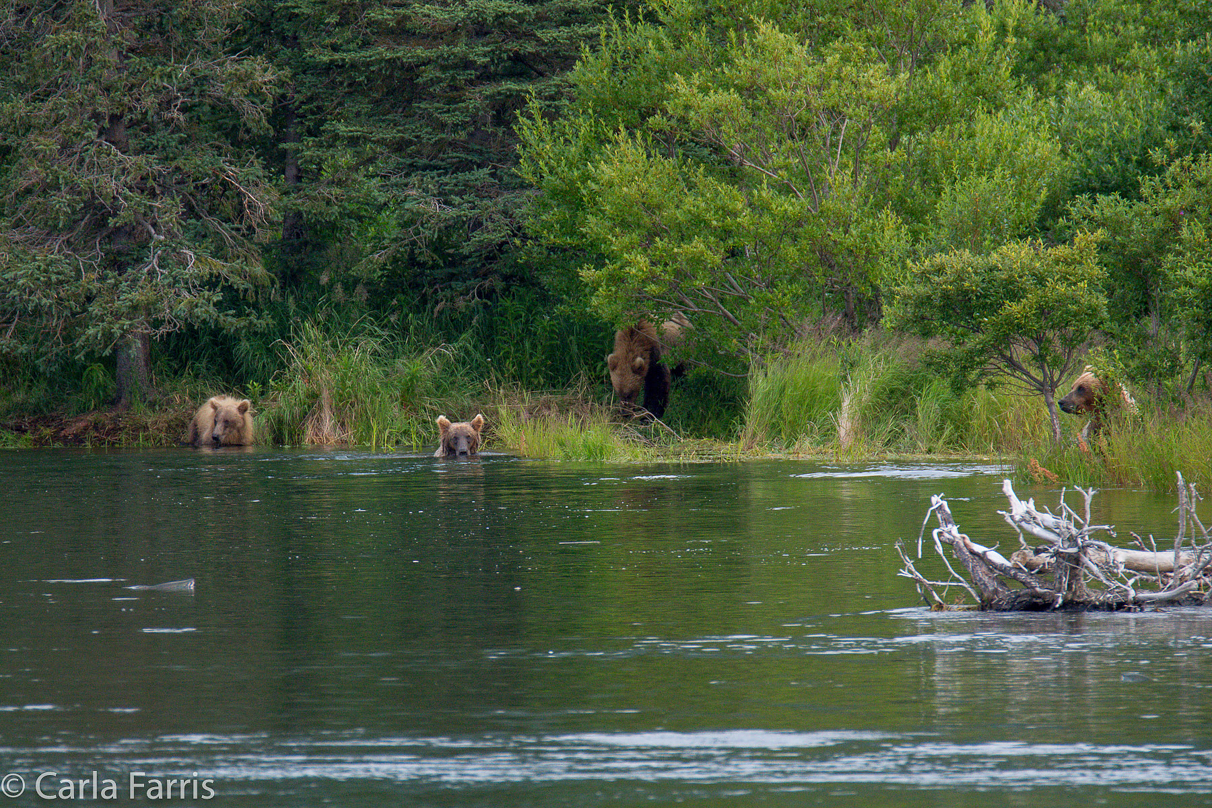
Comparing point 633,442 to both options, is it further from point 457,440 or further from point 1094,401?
point 1094,401

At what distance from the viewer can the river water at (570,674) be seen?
4.99 meters

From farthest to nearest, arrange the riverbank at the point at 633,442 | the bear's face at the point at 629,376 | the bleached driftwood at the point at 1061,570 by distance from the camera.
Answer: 1. the bear's face at the point at 629,376
2. the riverbank at the point at 633,442
3. the bleached driftwood at the point at 1061,570

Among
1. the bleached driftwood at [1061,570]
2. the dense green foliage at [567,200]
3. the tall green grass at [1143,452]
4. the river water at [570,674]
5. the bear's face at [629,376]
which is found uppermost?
the dense green foliage at [567,200]

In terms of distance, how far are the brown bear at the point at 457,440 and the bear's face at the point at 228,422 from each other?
15.6 ft

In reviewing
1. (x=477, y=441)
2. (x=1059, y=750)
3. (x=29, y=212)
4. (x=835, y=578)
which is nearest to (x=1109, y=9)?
(x=477, y=441)

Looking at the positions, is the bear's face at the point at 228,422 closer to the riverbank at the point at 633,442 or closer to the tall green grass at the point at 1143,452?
the riverbank at the point at 633,442

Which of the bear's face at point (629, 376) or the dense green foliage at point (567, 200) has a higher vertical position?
the dense green foliage at point (567, 200)

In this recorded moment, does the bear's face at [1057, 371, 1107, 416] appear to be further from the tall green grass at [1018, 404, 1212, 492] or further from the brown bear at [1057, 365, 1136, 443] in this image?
the tall green grass at [1018, 404, 1212, 492]

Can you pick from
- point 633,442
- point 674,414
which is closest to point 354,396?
point 674,414

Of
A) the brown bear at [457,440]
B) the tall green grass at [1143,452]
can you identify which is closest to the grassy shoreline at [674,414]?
the tall green grass at [1143,452]

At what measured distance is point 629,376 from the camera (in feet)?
82.3

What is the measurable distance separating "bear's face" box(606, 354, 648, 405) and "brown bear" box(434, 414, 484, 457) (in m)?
3.27

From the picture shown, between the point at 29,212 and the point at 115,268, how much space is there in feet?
5.65

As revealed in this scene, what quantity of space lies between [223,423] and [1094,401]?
14192 mm
